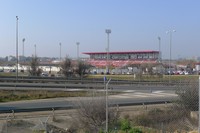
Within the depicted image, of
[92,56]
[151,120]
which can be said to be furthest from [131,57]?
[151,120]

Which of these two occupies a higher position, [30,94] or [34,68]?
[34,68]

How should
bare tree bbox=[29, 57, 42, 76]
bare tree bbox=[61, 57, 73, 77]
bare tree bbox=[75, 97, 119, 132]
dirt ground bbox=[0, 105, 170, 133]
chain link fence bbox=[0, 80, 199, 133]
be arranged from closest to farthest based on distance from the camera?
bare tree bbox=[75, 97, 119, 132] < chain link fence bbox=[0, 80, 199, 133] < dirt ground bbox=[0, 105, 170, 133] < bare tree bbox=[61, 57, 73, 77] < bare tree bbox=[29, 57, 42, 76]

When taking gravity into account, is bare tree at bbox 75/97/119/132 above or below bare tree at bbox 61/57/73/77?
below

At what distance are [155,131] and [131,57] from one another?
97348mm

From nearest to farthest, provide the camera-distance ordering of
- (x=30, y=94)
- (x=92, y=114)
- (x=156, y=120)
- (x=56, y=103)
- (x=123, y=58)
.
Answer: (x=92, y=114) → (x=156, y=120) → (x=56, y=103) → (x=30, y=94) → (x=123, y=58)

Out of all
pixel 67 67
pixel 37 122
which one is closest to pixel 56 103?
pixel 37 122

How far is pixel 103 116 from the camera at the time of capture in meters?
13.7

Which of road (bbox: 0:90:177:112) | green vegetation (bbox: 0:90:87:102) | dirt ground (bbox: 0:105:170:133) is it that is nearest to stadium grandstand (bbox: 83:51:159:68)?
green vegetation (bbox: 0:90:87:102)

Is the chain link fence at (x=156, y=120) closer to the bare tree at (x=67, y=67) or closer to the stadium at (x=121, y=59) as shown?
the bare tree at (x=67, y=67)

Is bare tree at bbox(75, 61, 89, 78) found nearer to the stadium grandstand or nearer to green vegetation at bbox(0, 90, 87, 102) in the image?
green vegetation at bbox(0, 90, 87, 102)

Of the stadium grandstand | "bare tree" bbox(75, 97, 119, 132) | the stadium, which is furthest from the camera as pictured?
the stadium grandstand

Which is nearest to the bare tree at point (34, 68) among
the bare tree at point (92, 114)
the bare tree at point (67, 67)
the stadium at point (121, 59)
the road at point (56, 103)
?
the bare tree at point (67, 67)

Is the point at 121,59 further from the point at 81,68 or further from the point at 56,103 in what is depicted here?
the point at 56,103

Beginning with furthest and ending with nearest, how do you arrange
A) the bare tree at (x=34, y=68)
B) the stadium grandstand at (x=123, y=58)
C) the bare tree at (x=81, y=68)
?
the stadium grandstand at (x=123, y=58)
the bare tree at (x=34, y=68)
the bare tree at (x=81, y=68)
